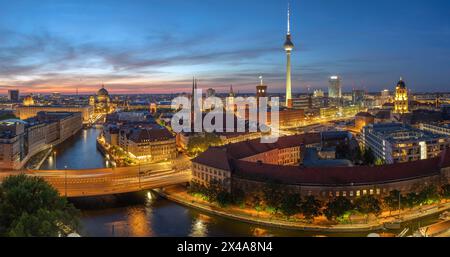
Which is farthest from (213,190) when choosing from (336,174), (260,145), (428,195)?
(428,195)

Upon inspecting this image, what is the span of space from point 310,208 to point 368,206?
150 centimetres

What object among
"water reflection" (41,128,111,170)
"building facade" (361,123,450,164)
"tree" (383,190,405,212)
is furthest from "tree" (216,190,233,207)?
"water reflection" (41,128,111,170)

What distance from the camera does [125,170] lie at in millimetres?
17172

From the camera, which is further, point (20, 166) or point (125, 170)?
point (20, 166)

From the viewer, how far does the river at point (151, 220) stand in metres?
10.2

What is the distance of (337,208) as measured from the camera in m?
10.6

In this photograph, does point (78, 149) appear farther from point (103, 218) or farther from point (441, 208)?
point (441, 208)

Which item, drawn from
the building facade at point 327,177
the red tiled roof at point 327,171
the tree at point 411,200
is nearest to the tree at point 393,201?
the tree at point 411,200

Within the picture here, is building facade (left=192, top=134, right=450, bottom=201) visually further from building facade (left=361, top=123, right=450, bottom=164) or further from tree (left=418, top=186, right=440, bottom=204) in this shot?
building facade (left=361, top=123, right=450, bottom=164)

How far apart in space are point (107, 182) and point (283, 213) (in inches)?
265

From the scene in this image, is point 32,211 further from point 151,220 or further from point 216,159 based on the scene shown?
point 216,159

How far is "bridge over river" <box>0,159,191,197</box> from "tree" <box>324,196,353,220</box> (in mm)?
5755
